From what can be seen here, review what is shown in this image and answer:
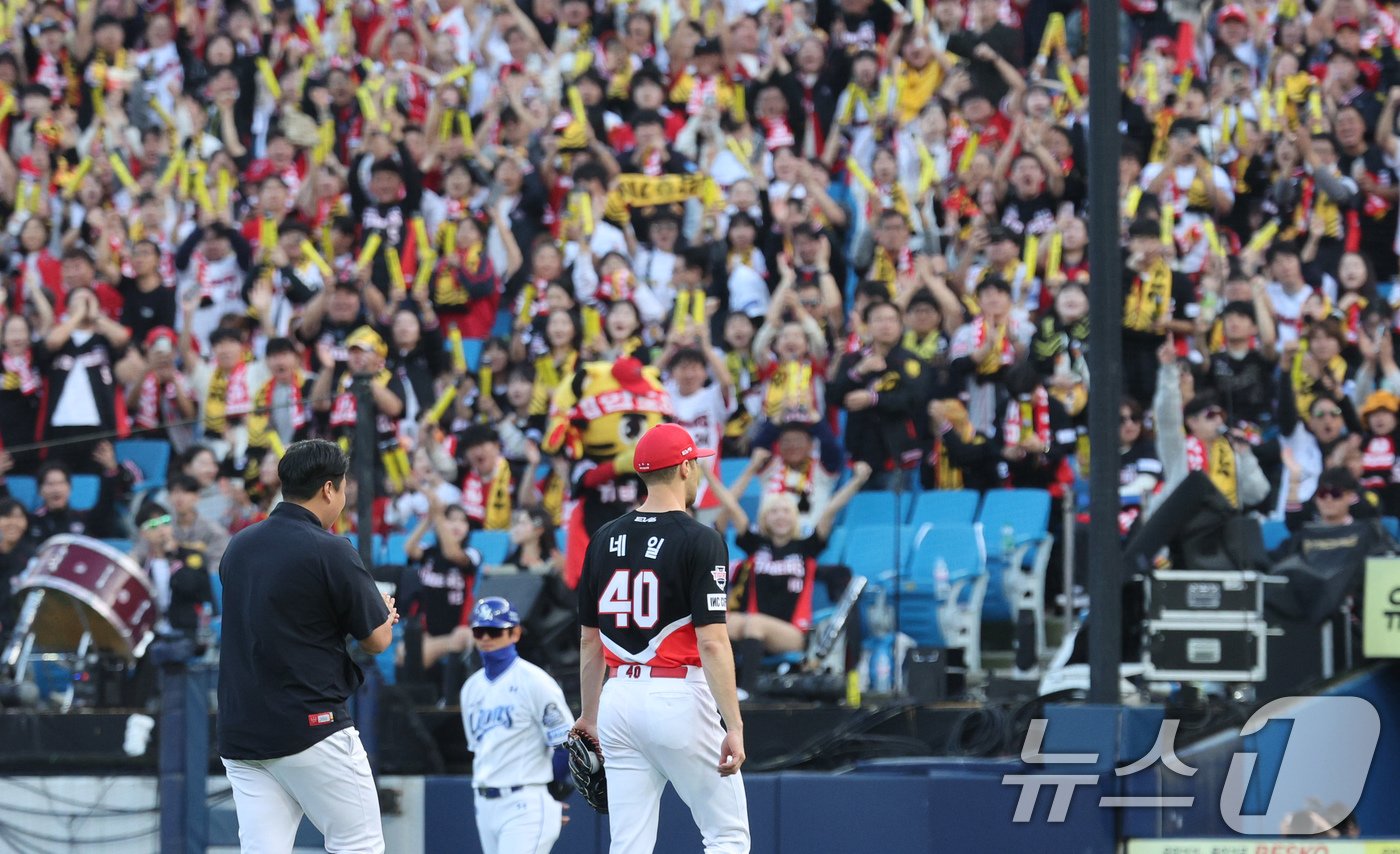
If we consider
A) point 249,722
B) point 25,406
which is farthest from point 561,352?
point 249,722

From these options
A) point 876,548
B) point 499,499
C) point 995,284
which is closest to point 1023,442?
point 995,284

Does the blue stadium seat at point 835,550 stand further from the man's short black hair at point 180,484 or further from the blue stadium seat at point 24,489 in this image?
the blue stadium seat at point 24,489

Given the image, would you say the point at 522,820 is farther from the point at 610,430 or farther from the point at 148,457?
the point at 610,430

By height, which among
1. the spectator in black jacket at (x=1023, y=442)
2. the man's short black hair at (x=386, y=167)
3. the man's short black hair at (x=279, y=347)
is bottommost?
the spectator in black jacket at (x=1023, y=442)

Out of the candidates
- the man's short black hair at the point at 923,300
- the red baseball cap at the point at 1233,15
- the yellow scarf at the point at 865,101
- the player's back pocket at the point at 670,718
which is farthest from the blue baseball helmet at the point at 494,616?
the red baseball cap at the point at 1233,15

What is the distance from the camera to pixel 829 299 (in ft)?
46.5

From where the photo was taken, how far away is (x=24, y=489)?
10312 millimetres

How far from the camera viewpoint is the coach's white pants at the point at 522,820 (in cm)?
949

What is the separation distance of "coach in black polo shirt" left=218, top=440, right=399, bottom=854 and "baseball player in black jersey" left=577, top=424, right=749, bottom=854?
845 millimetres

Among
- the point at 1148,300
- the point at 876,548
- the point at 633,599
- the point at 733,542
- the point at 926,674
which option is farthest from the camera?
the point at 1148,300

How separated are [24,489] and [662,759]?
4.94 meters

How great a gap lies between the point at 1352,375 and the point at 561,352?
537 centimetres

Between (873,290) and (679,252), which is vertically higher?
(679,252)

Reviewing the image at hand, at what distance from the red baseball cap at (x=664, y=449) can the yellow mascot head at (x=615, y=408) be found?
4.85m
